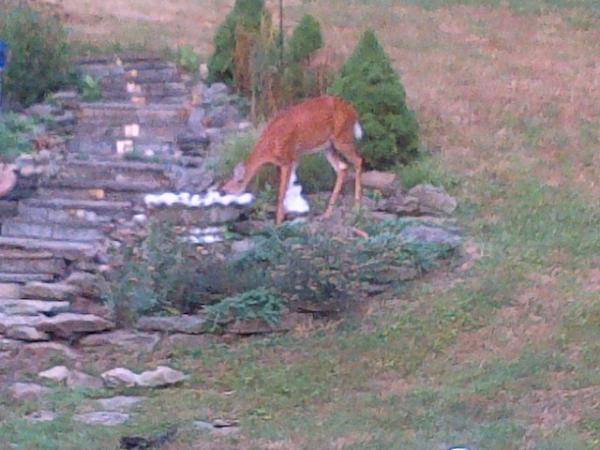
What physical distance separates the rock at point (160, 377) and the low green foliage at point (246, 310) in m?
0.78

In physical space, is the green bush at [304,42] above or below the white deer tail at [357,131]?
above

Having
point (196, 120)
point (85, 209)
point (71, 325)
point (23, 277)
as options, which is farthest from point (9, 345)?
point (196, 120)

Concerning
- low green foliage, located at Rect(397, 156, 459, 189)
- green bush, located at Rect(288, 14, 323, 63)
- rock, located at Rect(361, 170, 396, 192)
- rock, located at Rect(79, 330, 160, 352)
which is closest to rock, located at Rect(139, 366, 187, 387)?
rock, located at Rect(79, 330, 160, 352)

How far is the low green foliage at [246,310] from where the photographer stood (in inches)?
402

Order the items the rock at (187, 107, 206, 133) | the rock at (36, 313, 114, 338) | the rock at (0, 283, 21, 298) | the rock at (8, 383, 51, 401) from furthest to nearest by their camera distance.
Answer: the rock at (187, 107, 206, 133) < the rock at (0, 283, 21, 298) < the rock at (36, 313, 114, 338) < the rock at (8, 383, 51, 401)

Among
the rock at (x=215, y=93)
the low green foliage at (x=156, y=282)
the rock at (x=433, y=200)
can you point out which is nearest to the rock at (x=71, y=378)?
the low green foliage at (x=156, y=282)

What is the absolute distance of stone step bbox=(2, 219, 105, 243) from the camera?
1188 centimetres

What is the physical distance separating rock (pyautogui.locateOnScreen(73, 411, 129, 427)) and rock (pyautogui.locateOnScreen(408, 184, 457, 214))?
4.22 metres

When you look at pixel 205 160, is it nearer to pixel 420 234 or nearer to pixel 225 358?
pixel 420 234

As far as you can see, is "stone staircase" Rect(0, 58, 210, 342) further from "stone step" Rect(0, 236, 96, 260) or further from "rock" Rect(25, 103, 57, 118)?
"rock" Rect(25, 103, 57, 118)

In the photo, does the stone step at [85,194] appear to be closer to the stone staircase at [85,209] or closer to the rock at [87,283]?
the stone staircase at [85,209]

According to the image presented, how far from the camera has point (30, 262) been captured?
11.4 meters

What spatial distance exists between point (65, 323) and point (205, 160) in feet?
11.0

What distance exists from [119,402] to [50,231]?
334 cm
